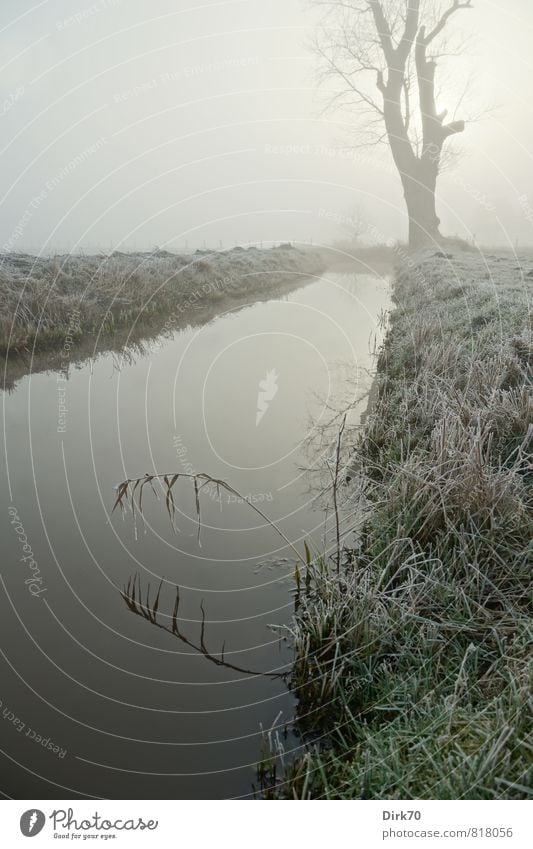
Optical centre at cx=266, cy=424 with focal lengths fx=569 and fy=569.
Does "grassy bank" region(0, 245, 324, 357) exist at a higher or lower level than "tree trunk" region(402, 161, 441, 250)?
lower

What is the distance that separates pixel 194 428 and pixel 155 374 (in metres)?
1.83

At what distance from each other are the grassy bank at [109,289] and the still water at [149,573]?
1.39 meters

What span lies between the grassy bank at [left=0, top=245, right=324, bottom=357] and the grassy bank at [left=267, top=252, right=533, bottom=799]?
220 inches

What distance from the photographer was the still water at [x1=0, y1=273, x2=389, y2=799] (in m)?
2.50

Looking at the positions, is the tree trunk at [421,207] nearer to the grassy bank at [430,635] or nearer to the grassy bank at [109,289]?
the grassy bank at [109,289]

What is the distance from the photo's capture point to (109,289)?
959 cm

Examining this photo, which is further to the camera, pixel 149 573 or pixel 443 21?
pixel 443 21

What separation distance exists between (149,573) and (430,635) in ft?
5.78

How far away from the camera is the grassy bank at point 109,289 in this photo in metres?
8.34
